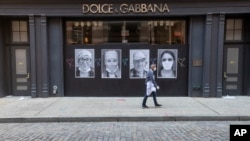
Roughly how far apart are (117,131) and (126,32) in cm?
639

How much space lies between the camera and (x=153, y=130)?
26.3 ft

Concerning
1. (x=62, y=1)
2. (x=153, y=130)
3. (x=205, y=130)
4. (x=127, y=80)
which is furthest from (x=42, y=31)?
(x=205, y=130)

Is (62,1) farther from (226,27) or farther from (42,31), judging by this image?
(226,27)

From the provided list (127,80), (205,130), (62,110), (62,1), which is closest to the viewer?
(205,130)

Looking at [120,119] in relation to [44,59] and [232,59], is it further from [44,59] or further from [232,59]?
[232,59]

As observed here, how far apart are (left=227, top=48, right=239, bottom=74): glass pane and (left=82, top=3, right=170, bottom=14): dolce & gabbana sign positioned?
3518 mm

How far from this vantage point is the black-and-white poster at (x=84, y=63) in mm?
13273

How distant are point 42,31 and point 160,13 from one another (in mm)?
5261

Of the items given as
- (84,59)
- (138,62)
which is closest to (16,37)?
(84,59)

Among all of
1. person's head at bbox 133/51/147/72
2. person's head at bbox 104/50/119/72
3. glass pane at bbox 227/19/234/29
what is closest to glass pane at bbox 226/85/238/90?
glass pane at bbox 227/19/234/29

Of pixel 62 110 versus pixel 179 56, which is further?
pixel 179 56

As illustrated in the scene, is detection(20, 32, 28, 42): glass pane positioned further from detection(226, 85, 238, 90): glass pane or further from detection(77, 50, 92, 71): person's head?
detection(226, 85, 238, 90): glass pane

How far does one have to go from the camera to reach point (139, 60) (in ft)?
43.5

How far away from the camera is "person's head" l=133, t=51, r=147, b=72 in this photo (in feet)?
43.4
